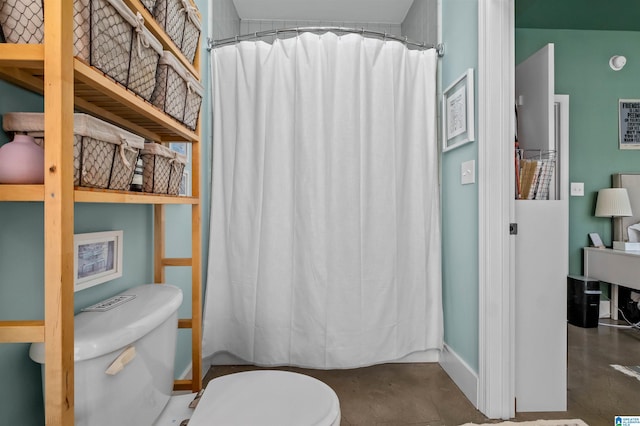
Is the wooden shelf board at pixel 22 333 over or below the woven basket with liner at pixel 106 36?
below

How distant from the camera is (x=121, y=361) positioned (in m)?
0.83

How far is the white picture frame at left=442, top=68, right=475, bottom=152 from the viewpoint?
1787 millimetres

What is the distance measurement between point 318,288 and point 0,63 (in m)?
1.68

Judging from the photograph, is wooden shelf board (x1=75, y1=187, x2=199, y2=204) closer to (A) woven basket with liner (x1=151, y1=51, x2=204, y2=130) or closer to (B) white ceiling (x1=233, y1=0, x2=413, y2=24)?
(A) woven basket with liner (x1=151, y1=51, x2=204, y2=130)

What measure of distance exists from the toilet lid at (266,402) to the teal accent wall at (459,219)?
1.08m

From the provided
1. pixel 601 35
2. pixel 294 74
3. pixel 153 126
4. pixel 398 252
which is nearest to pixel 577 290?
pixel 398 252

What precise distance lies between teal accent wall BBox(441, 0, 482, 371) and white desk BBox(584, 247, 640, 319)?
71.4 inches

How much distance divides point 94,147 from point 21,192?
0.57ft

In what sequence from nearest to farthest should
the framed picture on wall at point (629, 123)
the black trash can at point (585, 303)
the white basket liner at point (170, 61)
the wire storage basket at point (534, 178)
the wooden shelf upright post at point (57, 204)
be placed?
the wooden shelf upright post at point (57, 204)
the white basket liner at point (170, 61)
the wire storage basket at point (534, 178)
the black trash can at point (585, 303)
the framed picture on wall at point (629, 123)

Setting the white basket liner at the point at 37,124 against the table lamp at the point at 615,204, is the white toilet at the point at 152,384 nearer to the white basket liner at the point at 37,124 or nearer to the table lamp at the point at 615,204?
the white basket liner at the point at 37,124

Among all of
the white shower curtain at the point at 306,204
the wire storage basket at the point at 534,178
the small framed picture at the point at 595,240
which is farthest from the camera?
the small framed picture at the point at 595,240

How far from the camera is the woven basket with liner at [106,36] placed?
26.4 inches

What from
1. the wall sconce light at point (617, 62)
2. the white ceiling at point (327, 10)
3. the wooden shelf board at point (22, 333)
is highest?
the white ceiling at point (327, 10)

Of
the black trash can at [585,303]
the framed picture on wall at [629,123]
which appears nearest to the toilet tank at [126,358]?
the black trash can at [585,303]
